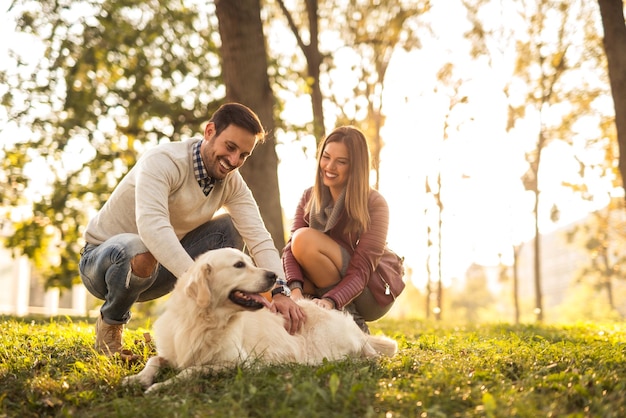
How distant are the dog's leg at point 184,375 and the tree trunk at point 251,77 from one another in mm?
4594

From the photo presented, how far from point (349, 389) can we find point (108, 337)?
2302 mm

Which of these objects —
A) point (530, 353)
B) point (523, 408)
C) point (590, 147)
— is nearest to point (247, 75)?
point (530, 353)

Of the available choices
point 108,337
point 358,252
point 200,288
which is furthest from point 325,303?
point 108,337

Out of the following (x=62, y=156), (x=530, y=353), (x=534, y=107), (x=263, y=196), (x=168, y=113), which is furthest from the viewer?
(x=534, y=107)

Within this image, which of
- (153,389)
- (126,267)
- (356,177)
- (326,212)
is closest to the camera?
(153,389)

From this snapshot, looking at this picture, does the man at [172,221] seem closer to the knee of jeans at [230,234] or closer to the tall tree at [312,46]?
the knee of jeans at [230,234]

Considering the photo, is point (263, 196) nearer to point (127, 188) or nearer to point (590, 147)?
point (127, 188)

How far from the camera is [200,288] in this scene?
3791mm

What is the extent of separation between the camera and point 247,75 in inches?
332

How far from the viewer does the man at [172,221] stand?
169 inches

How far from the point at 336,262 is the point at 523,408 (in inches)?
107

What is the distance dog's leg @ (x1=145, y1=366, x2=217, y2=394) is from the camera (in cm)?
346

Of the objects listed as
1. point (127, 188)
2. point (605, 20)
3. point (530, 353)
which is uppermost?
point (605, 20)

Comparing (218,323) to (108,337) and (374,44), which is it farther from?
(374,44)
